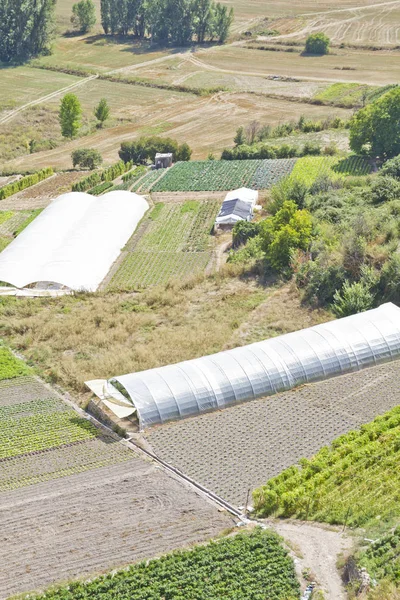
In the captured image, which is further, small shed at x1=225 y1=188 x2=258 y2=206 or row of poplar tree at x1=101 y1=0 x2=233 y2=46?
row of poplar tree at x1=101 y1=0 x2=233 y2=46

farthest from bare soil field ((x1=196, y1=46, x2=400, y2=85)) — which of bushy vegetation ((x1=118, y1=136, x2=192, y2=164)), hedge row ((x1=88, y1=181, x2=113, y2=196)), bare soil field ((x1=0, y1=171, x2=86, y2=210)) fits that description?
hedge row ((x1=88, y1=181, x2=113, y2=196))

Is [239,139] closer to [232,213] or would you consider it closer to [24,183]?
[24,183]

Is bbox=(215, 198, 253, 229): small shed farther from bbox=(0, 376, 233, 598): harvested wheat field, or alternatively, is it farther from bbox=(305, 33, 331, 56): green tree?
bbox=(305, 33, 331, 56): green tree

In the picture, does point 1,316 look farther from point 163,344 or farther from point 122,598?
point 122,598

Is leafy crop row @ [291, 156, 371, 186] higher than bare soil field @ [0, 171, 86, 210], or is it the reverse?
leafy crop row @ [291, 156, 371, 186]

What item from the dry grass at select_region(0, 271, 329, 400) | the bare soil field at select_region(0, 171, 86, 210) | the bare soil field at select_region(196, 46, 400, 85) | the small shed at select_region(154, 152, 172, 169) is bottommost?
the dry grass at select_region(0, 271, 329, 400)

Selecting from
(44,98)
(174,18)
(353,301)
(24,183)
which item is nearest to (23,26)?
(174,18)

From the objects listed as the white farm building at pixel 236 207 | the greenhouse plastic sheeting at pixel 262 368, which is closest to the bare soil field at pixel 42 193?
the white farm building at pixel 236 207

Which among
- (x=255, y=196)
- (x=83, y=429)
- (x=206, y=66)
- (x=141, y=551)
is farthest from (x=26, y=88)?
(x=141, y=551)
